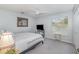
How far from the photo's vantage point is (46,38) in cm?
205

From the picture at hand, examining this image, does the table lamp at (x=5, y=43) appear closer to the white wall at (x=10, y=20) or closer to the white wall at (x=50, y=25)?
the white wall at (x=10, y=20)

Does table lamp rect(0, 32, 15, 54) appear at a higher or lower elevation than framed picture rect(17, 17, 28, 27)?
lower

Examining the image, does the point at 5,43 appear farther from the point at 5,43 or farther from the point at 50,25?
the point at 50,25

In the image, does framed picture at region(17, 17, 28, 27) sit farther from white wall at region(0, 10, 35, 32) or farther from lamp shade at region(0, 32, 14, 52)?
lamp shade at region(0, 32, 14, 52)

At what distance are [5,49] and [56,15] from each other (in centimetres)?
129

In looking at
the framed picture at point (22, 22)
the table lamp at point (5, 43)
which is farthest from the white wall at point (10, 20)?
the table lamp at point (5, 43)

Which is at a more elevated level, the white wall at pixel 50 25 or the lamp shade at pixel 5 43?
the white wall at pixel 50 25

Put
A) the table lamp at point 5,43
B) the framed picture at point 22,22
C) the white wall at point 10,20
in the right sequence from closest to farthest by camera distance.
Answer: the table lamp at point 5,43, the white wall at point 10,20, the framed picture at point 22,22

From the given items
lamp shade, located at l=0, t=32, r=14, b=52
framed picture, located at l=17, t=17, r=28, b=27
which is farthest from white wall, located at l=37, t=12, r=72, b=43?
lamp shade, located at l=0, t=32, r=14, b=52

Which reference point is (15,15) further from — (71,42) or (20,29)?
(71,42)

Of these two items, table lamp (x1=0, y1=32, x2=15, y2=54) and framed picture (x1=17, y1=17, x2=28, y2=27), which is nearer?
table lamp (x1=0, y1=32, x2=15, y2=54)

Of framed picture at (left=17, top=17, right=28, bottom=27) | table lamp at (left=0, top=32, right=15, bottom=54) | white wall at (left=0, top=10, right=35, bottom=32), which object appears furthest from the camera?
framed picture at (left=17, top=17, right=28, bottom=27)

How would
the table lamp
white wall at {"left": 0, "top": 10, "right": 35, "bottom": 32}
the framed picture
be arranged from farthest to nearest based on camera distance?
the framed picture
white wall at {"left": 0, "top": 10, "right": 35, "bottom": 32}
the table lamp
